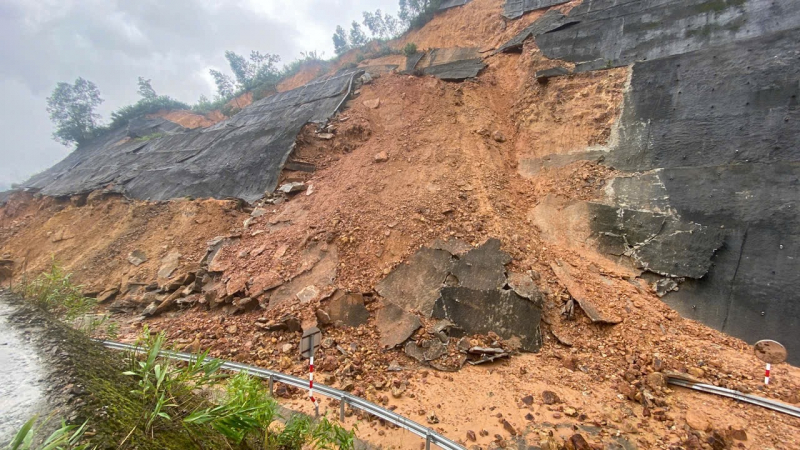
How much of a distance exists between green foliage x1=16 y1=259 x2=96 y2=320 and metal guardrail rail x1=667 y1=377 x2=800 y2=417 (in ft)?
37.2

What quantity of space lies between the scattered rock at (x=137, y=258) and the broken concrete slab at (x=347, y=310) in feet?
22.8

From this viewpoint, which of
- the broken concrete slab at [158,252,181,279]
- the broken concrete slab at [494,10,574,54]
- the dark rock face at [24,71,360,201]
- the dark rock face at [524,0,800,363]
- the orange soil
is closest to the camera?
the dark rock face at [524,0,800,363]

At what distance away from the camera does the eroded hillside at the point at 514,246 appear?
475 centimetres

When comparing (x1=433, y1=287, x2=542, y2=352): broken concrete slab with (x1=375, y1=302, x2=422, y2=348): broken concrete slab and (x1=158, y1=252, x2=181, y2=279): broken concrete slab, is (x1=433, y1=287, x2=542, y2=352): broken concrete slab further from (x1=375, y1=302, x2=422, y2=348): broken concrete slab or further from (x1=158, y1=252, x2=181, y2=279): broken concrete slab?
(x1=158, y1=252, x2=181, y2=279): broken concrete slab

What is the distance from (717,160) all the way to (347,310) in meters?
7.83

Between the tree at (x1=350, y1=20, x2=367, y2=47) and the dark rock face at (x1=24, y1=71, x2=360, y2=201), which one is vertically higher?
the tree at (x1=350, y1=20, x2=367, y2=47)

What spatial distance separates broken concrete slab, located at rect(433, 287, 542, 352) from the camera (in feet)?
18.9

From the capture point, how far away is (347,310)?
634 cm

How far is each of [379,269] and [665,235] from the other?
18.0 ft

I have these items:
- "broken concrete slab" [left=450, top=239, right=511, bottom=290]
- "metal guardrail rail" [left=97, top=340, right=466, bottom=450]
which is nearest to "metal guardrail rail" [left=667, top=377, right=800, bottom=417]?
"broken concrete slab" [left=450, top=239, right=511, bottom=290]

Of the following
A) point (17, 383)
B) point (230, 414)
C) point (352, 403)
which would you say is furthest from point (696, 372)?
point (17, 383)

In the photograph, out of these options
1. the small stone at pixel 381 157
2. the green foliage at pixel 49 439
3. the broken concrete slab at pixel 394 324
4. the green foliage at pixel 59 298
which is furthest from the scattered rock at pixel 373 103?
the green foliage at pixel 49 439

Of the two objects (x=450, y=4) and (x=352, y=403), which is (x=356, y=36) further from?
(x=352, y=403)

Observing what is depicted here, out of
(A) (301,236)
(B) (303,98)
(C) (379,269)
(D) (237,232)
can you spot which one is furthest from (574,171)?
(B) (303,98)
